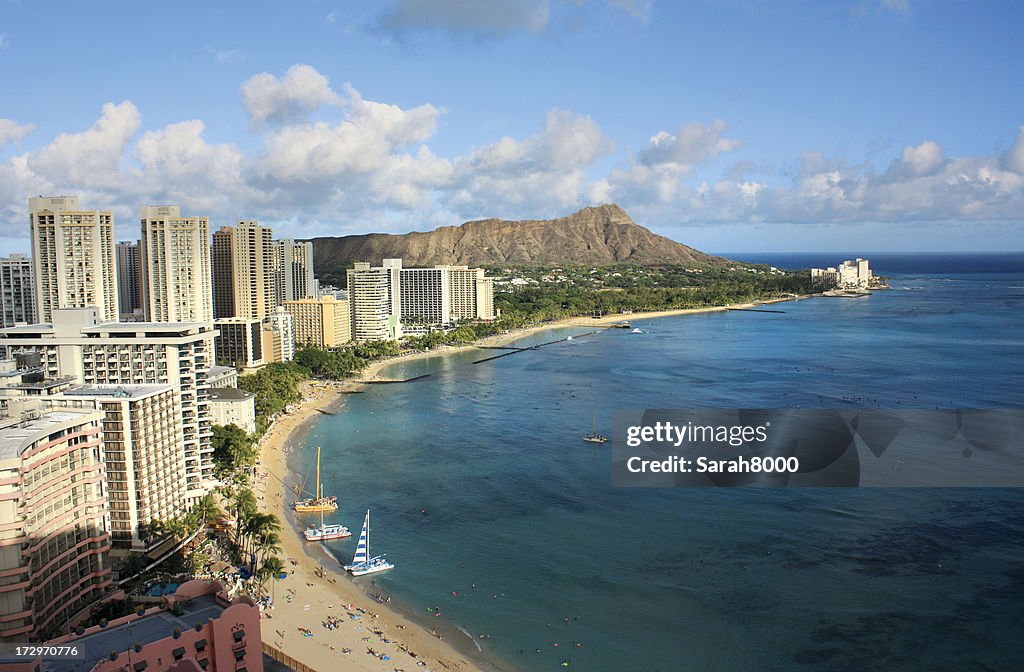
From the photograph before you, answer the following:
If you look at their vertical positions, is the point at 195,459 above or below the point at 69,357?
below

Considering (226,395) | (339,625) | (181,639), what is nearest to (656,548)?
(339,625)

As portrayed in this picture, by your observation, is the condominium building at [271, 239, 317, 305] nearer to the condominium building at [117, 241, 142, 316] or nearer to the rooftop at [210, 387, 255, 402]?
the condominium building at [117, 241, 142, 316]

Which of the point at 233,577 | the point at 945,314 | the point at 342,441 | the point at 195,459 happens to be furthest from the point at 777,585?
the point at 945,314

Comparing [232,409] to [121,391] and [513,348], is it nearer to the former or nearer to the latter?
[121,391]

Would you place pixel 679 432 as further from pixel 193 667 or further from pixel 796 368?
pixel 193 667

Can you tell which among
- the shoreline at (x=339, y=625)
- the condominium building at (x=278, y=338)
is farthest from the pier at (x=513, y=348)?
the shoreline at (x=339, y=625)

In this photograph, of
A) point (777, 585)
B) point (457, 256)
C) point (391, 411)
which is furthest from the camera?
point (457, 256)

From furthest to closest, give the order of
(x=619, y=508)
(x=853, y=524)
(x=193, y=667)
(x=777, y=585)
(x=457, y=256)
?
1. (x=457, y=256)
2. (x=619, y=508)
3. (x=853, y=524)
4. (x=777, y=585)
5. (x=193, y=667)

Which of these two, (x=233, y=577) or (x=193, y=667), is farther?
(x=233, y=577)
